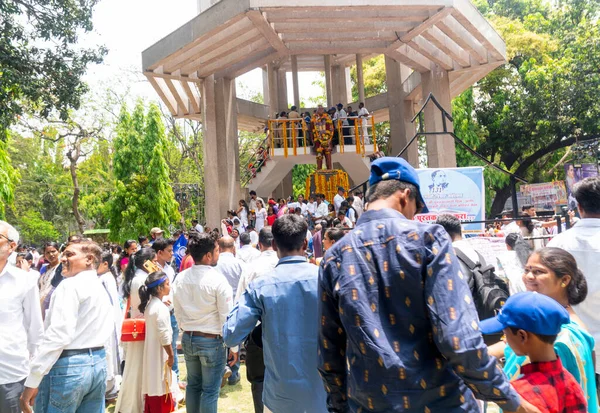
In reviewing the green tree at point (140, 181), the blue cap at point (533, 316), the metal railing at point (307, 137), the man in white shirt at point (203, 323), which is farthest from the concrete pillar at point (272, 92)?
the blue cap at point (533, 316)

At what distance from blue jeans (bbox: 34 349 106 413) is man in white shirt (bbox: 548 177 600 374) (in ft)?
9.97

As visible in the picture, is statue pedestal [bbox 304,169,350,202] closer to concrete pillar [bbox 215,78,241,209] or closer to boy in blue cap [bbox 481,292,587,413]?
concrete pillar [bbox 215,78,241,209]

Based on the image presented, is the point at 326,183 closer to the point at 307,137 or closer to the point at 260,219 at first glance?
the point at 307,137

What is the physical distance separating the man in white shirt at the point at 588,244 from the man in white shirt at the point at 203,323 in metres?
2.61

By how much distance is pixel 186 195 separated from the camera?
35.9m

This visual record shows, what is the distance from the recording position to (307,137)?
19906 millimetres

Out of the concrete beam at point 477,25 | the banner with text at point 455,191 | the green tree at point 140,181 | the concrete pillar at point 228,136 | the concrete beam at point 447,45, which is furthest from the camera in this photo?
the green tree at point 140,181

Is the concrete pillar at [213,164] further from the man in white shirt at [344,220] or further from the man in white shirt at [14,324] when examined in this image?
the man in white shirt at [14,324]

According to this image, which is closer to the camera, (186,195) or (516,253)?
A: (516,253)

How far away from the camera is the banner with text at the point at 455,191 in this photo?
6559 millimetres

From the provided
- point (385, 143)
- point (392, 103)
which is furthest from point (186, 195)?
point (392, 103)

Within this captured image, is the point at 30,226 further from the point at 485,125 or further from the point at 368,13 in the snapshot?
the point at 368,13

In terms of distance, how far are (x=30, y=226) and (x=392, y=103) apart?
3266 centimetres

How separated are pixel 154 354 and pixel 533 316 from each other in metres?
3.91
